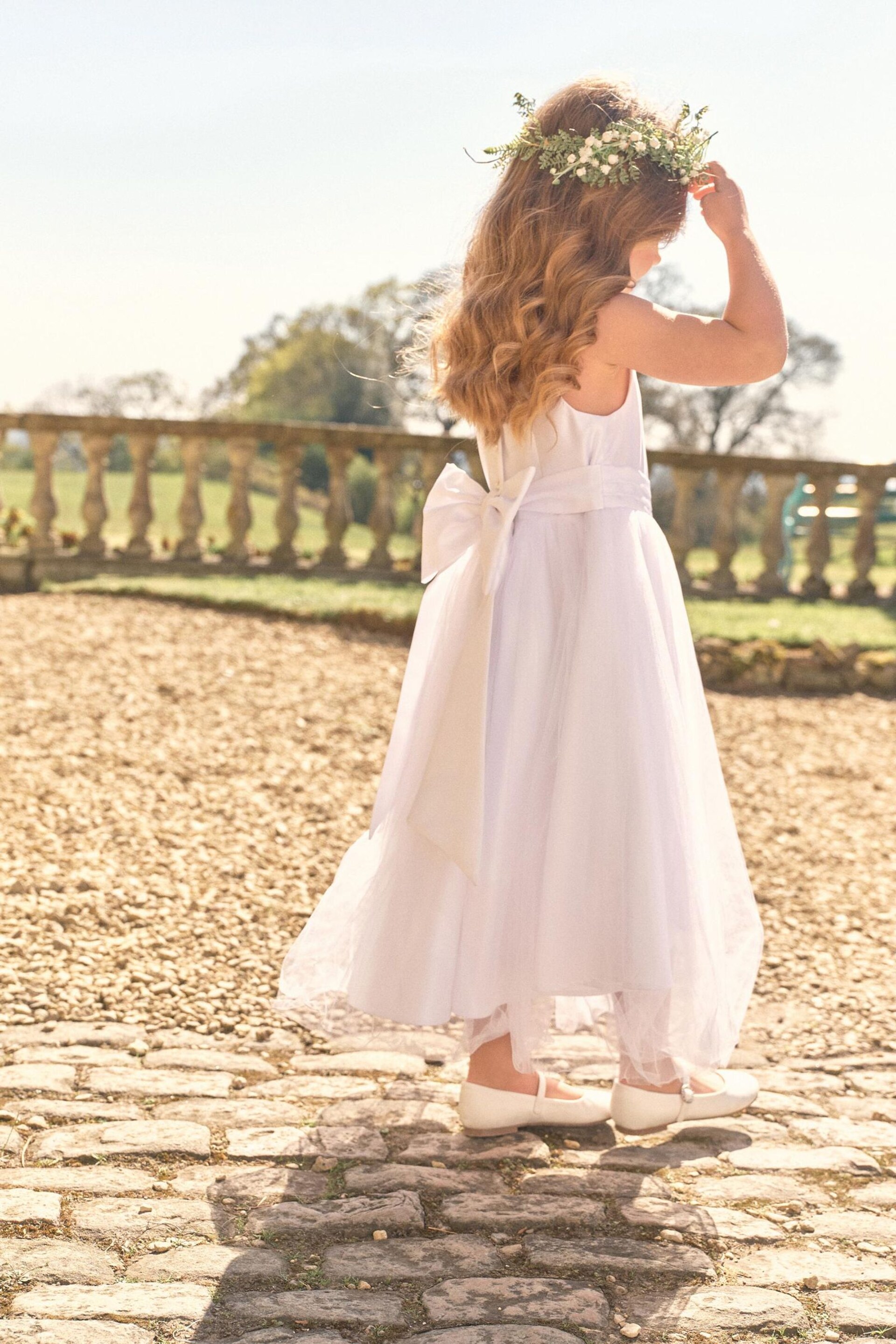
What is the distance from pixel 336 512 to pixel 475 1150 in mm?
7684

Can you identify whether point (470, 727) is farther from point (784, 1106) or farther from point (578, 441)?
point (784, 1106)

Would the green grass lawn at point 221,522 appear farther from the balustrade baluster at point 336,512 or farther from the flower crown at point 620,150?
the flower crown at point 620,150

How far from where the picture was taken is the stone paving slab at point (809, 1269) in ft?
6.77

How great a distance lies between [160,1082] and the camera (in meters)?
2.82

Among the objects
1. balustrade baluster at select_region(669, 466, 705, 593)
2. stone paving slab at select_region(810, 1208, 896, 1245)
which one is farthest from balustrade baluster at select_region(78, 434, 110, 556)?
stone paving slab at select_region(810, 1208, 896, 1245)

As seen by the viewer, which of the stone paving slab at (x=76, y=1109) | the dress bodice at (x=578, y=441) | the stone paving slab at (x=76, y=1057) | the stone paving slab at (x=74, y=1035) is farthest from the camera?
the stone paving slab at (x=74, y=1035)

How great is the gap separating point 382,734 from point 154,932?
2179 millimetres

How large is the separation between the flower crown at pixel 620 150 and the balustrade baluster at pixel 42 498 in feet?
25.4

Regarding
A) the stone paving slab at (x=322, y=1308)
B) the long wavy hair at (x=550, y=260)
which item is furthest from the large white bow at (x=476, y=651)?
the stone paving slab at (x=322, y=1308)

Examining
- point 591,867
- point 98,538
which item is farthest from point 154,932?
point 98,538

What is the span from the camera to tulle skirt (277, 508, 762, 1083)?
235 centimetres

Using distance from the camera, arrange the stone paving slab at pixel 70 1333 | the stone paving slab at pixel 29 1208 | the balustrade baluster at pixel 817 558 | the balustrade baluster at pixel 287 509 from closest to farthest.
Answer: the stone paving slab at pixel 70 1333
the stone paving slab at pixel 29 1208
the balustrade baluster at pixel 287 509
the balustrade baluster at pixel 817 558

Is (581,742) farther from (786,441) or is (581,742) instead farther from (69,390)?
(786,441)

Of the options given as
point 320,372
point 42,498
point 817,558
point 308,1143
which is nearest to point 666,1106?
point 308,1143
